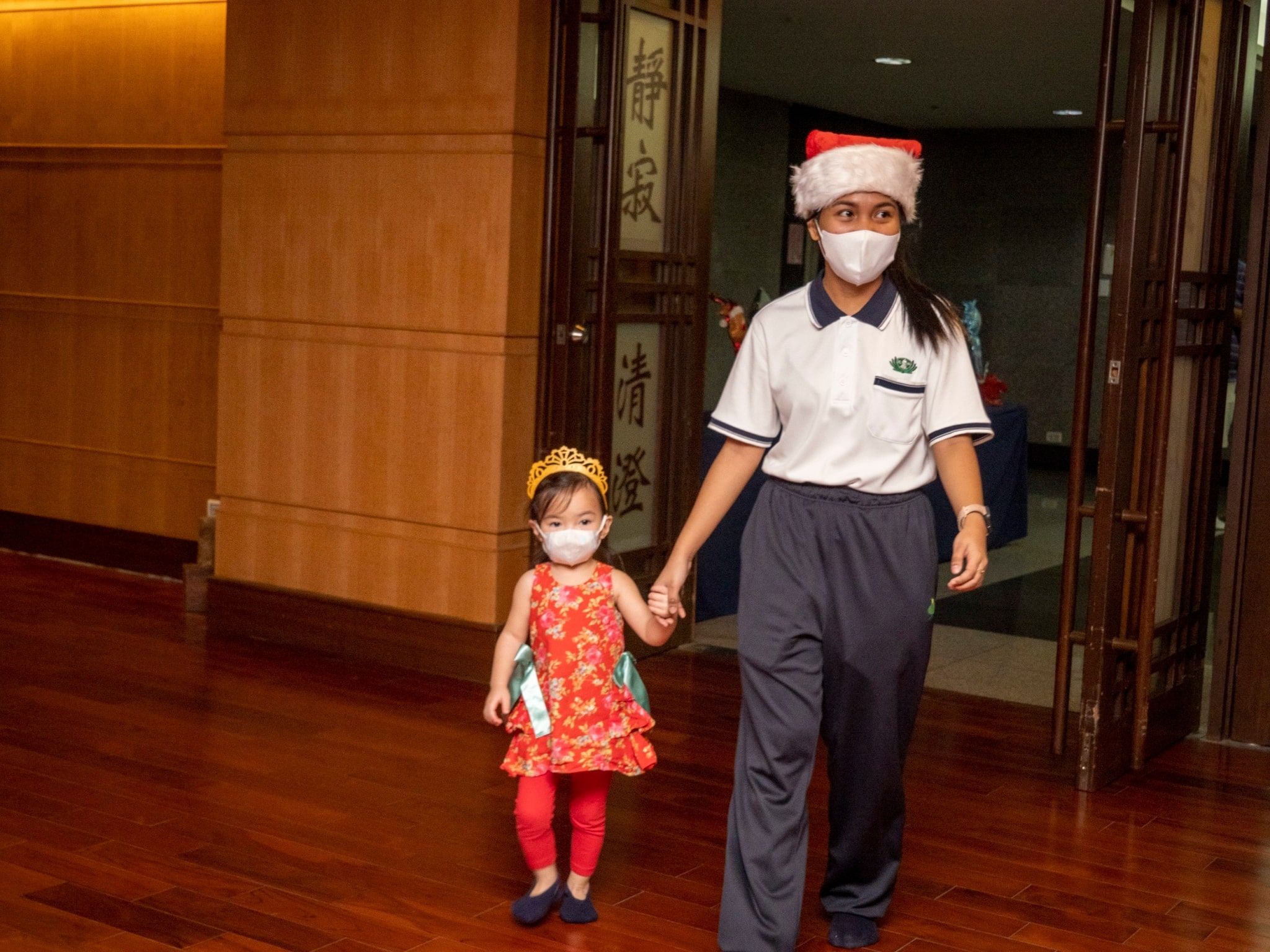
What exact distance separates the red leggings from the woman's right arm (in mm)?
440

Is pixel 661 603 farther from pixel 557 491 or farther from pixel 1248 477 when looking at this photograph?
pixel 1248 477

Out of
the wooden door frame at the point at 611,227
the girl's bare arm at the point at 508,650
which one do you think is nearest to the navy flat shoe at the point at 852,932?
the girl's bare arm at the point at 508,650

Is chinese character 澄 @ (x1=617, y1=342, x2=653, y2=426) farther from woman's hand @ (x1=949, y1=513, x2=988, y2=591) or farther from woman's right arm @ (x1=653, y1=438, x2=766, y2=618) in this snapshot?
woman's hand @ (x1=949, y1=513, x2=988, y2=591)

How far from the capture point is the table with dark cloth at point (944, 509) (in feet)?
19.4

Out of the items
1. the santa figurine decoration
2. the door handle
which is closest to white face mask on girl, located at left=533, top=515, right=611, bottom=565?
the door handle

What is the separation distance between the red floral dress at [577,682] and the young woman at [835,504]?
0.27 m

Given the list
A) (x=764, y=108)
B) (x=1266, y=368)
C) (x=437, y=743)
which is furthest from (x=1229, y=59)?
(x=764, y=108)

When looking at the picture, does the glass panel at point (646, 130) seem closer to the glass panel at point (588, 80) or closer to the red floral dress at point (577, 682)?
the glass panel at point (588, 80)

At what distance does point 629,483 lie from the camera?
17.3 feet

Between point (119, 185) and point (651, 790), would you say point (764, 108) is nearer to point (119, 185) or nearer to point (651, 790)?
point (119, 185)

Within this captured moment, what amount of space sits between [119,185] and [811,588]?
4.78m

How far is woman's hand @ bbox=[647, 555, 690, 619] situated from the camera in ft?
9.07

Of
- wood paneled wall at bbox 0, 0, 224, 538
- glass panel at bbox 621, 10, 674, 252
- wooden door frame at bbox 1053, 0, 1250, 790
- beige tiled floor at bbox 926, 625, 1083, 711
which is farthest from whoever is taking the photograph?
wood paneled wall at bbox 0, 0, 224, 538

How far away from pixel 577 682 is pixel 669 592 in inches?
13.9
